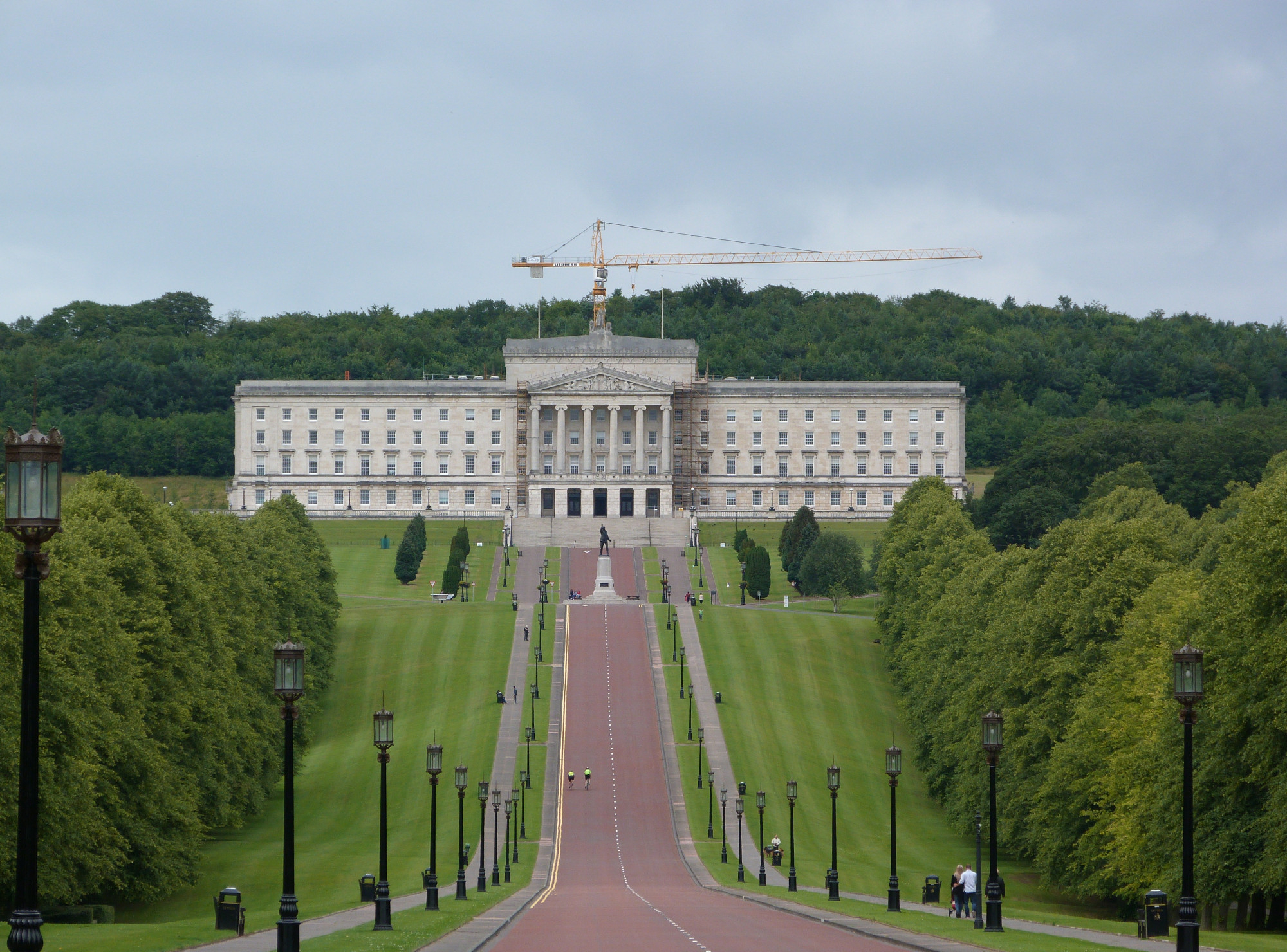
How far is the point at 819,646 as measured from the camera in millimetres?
91625

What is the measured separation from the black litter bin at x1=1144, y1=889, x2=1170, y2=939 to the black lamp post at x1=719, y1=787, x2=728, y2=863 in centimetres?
2519

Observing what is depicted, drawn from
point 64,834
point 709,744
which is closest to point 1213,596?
point 64,834

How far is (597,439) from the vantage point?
158750mm

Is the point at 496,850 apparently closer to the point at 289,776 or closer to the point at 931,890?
the point at 931,890

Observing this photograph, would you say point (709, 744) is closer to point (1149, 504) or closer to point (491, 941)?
point (1149, 504)

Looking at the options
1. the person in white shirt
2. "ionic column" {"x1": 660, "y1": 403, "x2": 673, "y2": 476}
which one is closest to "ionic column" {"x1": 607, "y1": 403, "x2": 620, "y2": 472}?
"ionic column" {"x1": 660, "y1": 403, "x2": 673, "y2": 476}

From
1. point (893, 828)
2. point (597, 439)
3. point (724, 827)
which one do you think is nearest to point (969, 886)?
point (893, 828)

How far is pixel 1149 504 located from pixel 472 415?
256ft

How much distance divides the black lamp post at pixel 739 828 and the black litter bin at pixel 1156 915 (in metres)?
20.1

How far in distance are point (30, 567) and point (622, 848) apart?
1608 inches

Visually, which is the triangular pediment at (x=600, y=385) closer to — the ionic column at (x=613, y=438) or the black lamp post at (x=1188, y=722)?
the ionic column at (x=613, y=438)

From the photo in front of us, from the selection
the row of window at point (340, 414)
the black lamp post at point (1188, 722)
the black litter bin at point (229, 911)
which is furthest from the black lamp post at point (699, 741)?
the row of window at point (340, 414)

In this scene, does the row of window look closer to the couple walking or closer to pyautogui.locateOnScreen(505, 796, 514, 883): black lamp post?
pyautogui.locateOnScreen(505, 796, 514, 883): black lamp post

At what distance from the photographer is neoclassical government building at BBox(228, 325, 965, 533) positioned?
15850cm
